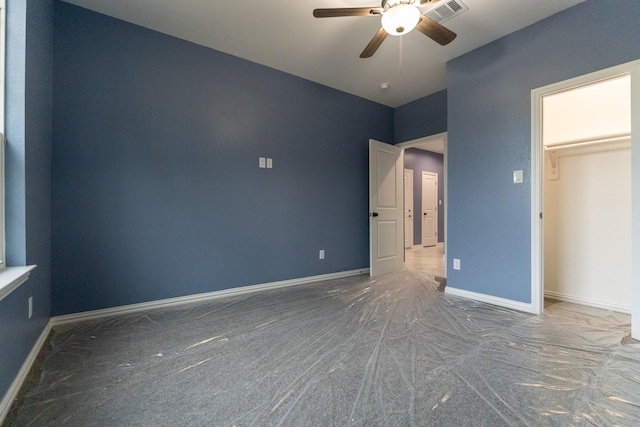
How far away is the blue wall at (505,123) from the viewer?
215cm

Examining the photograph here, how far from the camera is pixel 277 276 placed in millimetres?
3303

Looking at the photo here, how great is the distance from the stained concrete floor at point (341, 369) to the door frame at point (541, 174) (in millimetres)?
249

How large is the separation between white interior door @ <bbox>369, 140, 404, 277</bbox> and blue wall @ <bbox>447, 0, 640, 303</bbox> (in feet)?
3.44

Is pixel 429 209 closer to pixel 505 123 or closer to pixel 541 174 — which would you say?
pixel 505 123

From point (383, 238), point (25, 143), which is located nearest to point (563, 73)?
point (383, 238)

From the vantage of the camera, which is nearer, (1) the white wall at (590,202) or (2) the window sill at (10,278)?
(2) the window sill at (10,278)

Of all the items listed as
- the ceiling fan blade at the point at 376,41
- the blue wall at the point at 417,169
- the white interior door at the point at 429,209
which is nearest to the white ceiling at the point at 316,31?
the ceiling fan blade at the point at 376,41

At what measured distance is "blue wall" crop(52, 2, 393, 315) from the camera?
90.1 inches

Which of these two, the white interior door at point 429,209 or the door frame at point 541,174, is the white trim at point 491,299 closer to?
the door frame at point 541,174

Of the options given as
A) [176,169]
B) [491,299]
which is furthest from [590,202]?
[176,169]

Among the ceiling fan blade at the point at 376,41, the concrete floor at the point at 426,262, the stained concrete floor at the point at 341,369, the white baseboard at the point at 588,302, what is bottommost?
the stained concrete floor at the point at 341,369

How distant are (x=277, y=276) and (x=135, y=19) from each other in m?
2.87

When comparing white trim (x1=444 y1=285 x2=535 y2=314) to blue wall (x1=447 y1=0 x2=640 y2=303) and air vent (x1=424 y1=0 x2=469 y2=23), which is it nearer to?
blue wall (x1=447 y1=0 x2=640 y2=303)

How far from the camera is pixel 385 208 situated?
13.5ft
